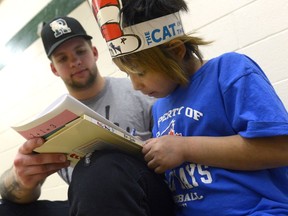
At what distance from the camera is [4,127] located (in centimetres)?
238

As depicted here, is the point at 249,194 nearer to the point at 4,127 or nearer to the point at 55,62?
the point at 55,62

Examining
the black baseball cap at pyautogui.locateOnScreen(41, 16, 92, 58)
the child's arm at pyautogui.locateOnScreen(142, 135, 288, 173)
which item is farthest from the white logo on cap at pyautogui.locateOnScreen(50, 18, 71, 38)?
the child's arm at pyautogui.locateOnScreen(142, 135, 288, 173)

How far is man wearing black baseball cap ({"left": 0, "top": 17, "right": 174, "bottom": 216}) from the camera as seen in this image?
0.60 meters

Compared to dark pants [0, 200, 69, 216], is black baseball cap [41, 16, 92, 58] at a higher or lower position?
higher

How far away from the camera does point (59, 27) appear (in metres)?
1.35

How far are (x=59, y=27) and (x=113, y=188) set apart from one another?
0.97 meters

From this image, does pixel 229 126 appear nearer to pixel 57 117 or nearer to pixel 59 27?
pixel 57 117

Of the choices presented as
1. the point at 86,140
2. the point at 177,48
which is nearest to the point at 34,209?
the point at 86,140

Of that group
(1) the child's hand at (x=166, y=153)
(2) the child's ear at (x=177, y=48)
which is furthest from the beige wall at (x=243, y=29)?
(1) the child's hand at (x=166, y=153)

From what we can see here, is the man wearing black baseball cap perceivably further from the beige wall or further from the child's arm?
the beige wall

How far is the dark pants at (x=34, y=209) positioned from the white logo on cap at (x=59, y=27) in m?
0.72

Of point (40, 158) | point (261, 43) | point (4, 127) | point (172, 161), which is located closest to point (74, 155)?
point (40, 158)

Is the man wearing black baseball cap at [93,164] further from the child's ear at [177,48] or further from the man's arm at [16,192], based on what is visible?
the child's ear at [177,48]

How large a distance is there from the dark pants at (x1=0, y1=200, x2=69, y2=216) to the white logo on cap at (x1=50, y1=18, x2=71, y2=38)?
2.35 ft
